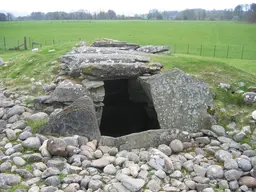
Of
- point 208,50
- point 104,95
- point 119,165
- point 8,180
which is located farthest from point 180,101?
point 208,50

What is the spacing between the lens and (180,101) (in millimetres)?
8367

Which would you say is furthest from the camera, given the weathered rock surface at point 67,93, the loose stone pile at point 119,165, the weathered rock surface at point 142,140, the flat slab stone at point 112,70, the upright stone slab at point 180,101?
the flat slab stone at point 112,70

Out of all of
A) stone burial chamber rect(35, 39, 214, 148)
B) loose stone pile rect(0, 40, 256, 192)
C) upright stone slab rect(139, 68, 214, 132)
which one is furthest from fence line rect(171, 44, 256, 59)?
loose stone pile rect(0, 40, 256, 192)

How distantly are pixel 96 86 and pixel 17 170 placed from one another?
11.7ft

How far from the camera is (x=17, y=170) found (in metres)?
5.95

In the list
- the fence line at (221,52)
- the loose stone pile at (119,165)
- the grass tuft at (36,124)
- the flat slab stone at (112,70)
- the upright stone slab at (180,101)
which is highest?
the flat slab stone at (112,70)

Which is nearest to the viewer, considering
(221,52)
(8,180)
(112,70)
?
(8,180)

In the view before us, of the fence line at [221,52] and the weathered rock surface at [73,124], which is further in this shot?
the fence line at [221,52]

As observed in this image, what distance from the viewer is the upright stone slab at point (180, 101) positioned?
820cm

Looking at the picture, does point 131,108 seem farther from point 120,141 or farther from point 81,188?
point 81,188

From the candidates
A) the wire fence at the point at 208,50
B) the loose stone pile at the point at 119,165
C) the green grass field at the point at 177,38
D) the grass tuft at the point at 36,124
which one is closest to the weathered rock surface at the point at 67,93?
the grass tuft at the point at 36,124

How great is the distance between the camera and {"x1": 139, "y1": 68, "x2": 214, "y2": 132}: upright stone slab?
8.20 meters

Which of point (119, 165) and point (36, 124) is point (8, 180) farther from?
point (36, 124)

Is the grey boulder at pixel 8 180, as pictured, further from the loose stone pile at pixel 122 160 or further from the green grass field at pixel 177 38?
the green grass field at pixel 177 38
